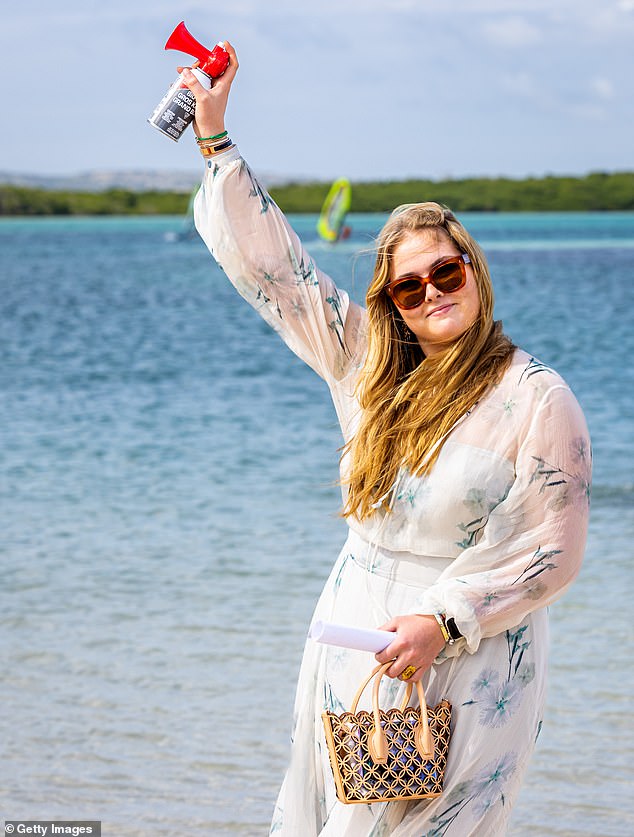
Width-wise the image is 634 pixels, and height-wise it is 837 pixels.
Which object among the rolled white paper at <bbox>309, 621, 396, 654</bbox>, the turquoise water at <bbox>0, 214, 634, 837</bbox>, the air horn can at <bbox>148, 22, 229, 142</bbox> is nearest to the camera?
the rolled white paper at <bbox>309, 621, 396, 654</bbox>

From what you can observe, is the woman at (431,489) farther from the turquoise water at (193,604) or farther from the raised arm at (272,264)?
the turquoise water at (193,604)

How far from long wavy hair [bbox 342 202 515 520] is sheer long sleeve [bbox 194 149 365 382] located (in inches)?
3.1

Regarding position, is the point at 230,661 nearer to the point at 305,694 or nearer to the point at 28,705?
the point at 28,705

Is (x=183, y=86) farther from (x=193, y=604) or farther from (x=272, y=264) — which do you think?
(x=193, y=604)

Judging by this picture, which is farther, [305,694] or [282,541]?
[282,541]

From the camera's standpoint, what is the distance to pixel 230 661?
4.98 metres

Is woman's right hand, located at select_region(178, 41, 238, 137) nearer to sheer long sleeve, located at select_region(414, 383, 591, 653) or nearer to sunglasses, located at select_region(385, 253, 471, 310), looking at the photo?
sunglasses, located at select_region(385, 253, 471, 310)

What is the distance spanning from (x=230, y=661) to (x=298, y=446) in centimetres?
526

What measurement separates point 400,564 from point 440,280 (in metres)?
0.48

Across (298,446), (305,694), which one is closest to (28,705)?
(305,694)

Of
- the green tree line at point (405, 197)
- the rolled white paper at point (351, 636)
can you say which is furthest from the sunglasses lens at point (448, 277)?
the green tree line at point (405, 197)

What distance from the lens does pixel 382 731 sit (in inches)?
75.9

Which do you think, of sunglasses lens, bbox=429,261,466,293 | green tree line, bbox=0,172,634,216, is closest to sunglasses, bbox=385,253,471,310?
sunglasses lens, bbox=429,261,466,293

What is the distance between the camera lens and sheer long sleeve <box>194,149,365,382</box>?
2.21m
